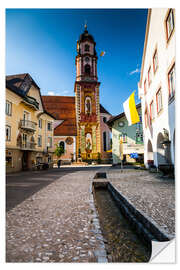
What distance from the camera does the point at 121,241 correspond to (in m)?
2.67

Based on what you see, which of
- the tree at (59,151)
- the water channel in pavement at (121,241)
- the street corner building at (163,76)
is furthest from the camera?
the tree at (59,151)

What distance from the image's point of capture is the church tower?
98.7 ft

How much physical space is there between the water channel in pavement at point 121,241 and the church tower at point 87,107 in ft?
84.8

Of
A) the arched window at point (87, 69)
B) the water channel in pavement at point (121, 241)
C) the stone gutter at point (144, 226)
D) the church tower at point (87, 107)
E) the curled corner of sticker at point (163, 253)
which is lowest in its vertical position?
the water channel in pavement at point (121, 241)

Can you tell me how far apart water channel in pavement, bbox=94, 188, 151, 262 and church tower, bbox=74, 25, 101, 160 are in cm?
2585

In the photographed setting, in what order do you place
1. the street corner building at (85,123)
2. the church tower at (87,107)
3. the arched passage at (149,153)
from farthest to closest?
the church tower at (87,107), the street corner building at (85,123), the arched passage at (149,153)

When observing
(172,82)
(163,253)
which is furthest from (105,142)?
(163,253)

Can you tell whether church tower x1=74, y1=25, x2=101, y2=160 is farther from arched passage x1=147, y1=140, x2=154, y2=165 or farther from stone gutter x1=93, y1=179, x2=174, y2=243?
stone gutter x1=93, y1=179, x2=174, y2=243

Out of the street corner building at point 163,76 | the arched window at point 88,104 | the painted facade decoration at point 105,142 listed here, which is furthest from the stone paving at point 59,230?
the arched window at point 88,104

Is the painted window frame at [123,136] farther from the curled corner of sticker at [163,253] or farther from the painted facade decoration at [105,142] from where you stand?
the curled corner of sticker at [163,253]

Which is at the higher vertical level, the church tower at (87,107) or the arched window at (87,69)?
the arched window at (87,69)

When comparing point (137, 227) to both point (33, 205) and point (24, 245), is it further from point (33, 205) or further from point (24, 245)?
point (33, 205)

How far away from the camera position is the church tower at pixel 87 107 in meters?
30.1

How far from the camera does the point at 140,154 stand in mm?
20484
